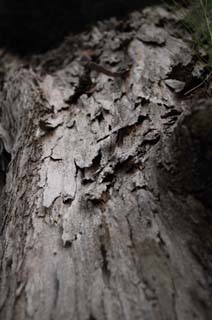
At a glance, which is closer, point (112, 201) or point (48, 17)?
point (112, 201)

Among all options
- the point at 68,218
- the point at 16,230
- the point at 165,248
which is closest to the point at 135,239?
the point at 165,248

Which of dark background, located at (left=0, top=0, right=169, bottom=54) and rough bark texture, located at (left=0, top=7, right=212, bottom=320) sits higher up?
dark background, located at (left=0, top=0, right=169, bottom=54)

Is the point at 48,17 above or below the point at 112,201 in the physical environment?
above

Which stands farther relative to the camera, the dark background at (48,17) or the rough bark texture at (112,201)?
the dark background at (48,17)

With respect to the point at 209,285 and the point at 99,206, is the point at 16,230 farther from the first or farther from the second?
the point at 209,285

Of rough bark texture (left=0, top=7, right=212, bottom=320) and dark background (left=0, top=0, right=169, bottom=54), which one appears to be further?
dark background (left=0, top=0, right=169, bottom=54)

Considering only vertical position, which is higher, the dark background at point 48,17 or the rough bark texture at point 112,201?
the dark background at point 48,17
